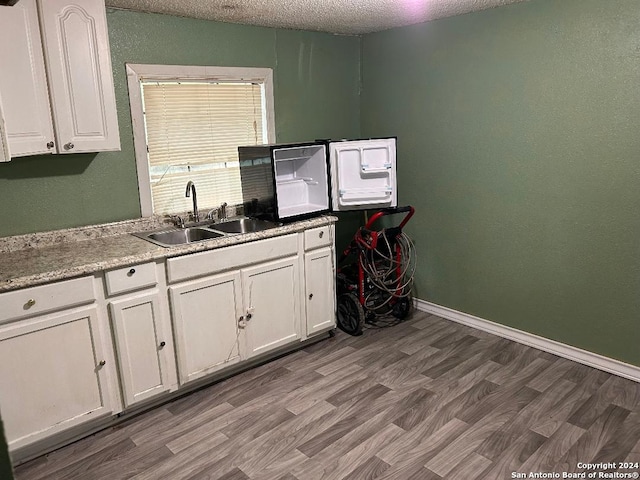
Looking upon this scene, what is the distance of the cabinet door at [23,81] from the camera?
235 centimetres

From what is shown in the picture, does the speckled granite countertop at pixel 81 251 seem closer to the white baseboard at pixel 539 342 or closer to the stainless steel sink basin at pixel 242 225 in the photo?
the stainless steel sink basin at pixel 242 225

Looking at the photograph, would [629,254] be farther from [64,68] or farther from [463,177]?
[64,68]

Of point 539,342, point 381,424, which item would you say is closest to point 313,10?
point 381,424

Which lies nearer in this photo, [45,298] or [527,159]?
[45,298]

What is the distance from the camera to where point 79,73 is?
8.51 feet

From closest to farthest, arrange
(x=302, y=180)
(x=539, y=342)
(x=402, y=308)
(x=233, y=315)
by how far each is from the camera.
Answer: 1. (x=233, y=315)
2. (x=539, y=342)
3. (x=302, y=180)
4. (x=402, y=308)

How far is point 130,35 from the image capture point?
3.04m

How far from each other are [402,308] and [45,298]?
8.49 ft

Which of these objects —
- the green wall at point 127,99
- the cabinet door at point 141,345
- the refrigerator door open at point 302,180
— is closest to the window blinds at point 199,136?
the green wall at point 127,99

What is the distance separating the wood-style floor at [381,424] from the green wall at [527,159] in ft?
1.64

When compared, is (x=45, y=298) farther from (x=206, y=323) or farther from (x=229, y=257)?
(x=229, y=257)

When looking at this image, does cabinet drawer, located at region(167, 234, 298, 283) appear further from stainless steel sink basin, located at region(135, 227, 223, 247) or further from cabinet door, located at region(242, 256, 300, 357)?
stainless steel sink basin, located at region(135, 227, 223, 247)

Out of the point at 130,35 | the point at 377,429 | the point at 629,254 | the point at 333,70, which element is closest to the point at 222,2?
the point at 130,35

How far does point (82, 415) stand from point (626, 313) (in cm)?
317
